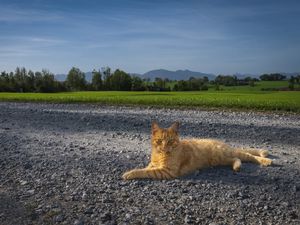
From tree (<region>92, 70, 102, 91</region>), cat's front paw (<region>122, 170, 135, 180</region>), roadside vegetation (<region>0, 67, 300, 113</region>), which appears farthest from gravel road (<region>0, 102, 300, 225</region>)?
tree (<region>92, 70, 102, 91</region>)

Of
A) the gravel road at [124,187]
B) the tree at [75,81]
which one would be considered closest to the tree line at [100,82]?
→ the tree at [75,81]

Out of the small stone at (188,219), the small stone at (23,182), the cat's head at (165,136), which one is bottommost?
the small stone at (188,219)

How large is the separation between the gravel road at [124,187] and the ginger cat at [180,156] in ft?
0.78

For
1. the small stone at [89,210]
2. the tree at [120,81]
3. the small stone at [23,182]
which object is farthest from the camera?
the tree at [120,81]

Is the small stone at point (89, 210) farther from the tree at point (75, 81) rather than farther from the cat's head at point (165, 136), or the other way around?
the tree at point (75, 81)

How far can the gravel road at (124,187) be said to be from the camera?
737cm

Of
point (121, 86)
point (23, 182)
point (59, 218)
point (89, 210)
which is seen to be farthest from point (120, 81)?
point (59, 218)

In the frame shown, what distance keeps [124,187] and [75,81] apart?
56.4 meters

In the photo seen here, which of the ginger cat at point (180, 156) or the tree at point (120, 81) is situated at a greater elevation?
the tree at point (120, 81)

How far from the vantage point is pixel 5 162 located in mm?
11336

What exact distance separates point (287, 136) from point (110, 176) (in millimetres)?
8568

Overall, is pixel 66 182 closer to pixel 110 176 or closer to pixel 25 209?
pixel 110 176

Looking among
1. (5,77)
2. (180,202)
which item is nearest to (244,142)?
(180,202)

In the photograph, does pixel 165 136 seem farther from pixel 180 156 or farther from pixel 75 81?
pixel 75 81
